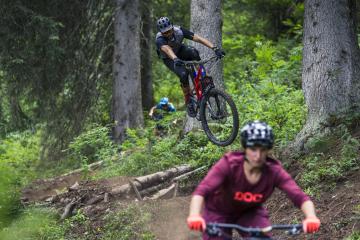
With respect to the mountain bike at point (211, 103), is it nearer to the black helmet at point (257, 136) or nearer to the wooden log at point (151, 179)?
the wooden log at point (151, 179)

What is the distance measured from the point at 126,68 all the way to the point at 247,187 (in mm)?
12265

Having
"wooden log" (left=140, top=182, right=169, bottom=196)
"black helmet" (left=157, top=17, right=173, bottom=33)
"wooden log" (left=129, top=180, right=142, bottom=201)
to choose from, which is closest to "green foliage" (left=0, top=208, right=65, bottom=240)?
"wooden log" (left=129, top=180, right=142, bottom=201)

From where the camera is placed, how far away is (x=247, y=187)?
197 inches

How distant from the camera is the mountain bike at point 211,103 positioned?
10.0 metres

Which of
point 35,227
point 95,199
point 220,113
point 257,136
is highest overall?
point 220,113

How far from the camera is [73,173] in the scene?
15.8m

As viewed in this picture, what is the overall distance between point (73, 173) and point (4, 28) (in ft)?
14.0

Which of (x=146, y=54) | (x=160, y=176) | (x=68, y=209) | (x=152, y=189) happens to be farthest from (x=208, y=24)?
(x=146, y=54)

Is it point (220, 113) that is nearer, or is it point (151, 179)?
point (220, 113)

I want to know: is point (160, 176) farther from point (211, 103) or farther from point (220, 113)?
point (220, 113)

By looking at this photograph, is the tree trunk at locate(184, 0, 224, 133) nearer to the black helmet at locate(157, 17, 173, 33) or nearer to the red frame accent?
the red frame accent

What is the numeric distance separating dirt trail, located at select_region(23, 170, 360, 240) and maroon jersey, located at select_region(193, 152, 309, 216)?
9.50 feet

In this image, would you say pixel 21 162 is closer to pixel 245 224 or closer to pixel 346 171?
pixel 346 171

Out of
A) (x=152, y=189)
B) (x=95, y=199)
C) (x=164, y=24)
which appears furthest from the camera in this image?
(x=152, y=189)
